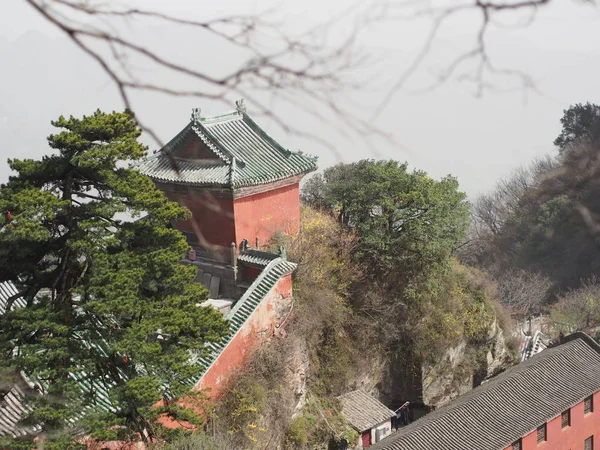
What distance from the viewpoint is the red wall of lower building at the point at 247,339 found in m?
9.38

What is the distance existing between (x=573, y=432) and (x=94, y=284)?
1125 centimetres

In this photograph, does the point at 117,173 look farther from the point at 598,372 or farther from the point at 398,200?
the point at 598,372

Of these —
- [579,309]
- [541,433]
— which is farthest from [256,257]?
[579,309]

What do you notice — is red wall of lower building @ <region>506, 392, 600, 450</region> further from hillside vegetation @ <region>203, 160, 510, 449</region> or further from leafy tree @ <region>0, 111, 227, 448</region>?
leafy tree @ <region>0, 111, 227, 448</region>

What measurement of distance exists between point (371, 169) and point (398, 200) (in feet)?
2.65

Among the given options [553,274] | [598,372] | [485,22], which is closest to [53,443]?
[485,22]

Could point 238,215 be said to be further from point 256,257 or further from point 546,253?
point 546,253

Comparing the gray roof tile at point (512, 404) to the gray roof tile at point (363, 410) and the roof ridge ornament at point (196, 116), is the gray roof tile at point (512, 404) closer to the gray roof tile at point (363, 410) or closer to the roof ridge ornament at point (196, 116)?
the gray roof tile at point (363, 410)

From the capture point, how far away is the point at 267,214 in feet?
38.0

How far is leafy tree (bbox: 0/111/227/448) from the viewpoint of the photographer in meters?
6.57

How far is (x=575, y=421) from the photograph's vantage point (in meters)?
13.9

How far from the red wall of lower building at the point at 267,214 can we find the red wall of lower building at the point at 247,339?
49.7 inches

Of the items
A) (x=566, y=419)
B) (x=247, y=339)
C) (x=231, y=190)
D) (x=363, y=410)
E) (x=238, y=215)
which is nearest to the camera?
(x=247, y=339)

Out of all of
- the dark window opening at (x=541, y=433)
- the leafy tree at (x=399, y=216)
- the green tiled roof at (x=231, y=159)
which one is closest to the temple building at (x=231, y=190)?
the green tiled roof at (x=231, y=159)
